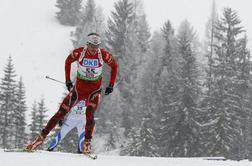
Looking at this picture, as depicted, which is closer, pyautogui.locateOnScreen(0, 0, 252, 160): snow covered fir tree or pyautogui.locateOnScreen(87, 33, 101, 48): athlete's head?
pyautogui.locateOnScreen(87, 33, 101, 48): athlete's head

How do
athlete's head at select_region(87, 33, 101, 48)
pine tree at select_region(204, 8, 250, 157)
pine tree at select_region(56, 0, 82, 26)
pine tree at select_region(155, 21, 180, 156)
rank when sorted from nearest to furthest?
athlete's head at select_region(87, 33, 101, 48) → pine tree at select_region(204, 8, 250, 157) → pine tree at select_region(155, 21, 180, 156) → pine tree at select_region(56, 0, 82, 26)

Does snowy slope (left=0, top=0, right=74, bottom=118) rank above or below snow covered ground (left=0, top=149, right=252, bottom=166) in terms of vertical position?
above

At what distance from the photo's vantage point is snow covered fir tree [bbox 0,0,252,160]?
4200 cm

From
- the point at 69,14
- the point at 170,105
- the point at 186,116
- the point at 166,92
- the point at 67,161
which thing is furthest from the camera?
the point at 69,14

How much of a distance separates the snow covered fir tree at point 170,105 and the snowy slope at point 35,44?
434 cm

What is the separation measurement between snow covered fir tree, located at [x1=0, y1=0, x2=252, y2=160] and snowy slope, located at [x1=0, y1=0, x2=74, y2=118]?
14.2 feet

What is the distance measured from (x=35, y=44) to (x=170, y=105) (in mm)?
45285

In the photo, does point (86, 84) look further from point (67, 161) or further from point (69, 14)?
point (69, 14)

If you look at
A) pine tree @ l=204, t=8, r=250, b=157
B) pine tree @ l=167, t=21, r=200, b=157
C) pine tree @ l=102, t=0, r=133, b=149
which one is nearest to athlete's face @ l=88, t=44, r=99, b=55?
pine tree @ l=204, t=8, r=250, b=157

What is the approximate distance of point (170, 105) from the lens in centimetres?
4478

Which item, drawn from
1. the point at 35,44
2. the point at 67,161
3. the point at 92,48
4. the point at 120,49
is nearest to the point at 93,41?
the point at 92,48

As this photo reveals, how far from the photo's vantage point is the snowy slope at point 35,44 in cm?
6862

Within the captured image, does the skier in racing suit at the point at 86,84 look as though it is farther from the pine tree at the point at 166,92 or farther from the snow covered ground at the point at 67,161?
the pine tree at the point at 166,92

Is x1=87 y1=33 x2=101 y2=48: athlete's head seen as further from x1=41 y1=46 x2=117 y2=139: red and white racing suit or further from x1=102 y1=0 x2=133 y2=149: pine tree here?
x1=102 y1=0 x2=133 y2=149: pine tree
